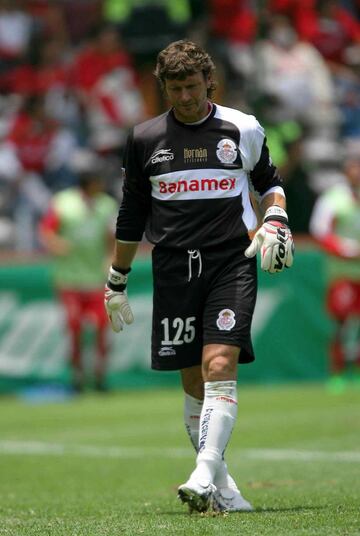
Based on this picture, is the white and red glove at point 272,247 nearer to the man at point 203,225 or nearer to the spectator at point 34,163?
the man at point 203,225

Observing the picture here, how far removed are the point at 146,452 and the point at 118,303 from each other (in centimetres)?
404

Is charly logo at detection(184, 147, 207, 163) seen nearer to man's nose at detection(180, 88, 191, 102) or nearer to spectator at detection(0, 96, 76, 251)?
man's nose at detection(180, 88, 191, 102)

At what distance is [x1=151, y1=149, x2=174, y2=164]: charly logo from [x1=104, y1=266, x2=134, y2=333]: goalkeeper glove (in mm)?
739

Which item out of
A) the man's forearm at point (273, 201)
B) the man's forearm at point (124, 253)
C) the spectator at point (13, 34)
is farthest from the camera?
the spectator at point (13, 34)

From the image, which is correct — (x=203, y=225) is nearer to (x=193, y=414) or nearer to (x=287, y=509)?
(x=193, y=414)

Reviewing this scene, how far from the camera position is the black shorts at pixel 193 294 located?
6.71m

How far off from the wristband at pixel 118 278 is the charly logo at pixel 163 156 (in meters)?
0.73

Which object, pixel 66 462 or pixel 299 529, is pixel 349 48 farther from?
pixel 299 529

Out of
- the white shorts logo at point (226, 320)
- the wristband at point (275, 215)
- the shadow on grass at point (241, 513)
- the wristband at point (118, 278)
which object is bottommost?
the shadow on grass at point (241, 513)

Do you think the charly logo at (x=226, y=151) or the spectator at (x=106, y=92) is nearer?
the charly logo at (x=226, y=151)

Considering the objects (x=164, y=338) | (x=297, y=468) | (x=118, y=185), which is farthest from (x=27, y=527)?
(x=118, y=185)

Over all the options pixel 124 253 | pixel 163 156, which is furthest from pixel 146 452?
pixel 163 156

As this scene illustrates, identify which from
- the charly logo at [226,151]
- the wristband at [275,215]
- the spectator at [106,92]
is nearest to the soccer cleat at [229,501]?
the wristband at [275,215]

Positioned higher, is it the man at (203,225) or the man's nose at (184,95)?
the man's nose at (184,95)
